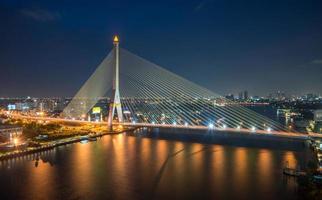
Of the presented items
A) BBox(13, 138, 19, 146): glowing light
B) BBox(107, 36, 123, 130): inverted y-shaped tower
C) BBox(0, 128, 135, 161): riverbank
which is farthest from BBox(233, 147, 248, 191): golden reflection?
BBox(13, 138, 19, 146): glowing light

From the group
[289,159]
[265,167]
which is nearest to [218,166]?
[265,167]

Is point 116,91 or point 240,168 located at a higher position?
point 116,91

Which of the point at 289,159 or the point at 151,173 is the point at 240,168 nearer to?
the point at 289,159

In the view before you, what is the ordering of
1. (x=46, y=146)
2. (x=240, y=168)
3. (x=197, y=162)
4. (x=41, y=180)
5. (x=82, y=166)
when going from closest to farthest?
1. (x=41, y=180)
2. (x=240, y=168)
3. (x=82, y=166)
4. (x=197, y=162)
5. (x=46, y=146)

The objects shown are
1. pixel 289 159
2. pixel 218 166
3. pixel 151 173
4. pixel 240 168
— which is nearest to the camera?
pixel 151 173

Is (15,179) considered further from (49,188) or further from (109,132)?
(109,132)

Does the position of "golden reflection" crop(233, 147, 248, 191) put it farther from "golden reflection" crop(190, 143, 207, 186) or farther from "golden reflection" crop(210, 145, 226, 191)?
"golden reflection" crop(190, 143, 207, 186)

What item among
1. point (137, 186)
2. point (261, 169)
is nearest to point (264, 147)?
point (261, 169)

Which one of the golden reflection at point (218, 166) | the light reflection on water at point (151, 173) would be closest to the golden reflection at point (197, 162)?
the light reflection on water at point (151, 173)

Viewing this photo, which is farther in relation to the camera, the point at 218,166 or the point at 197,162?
the point at 197,162
